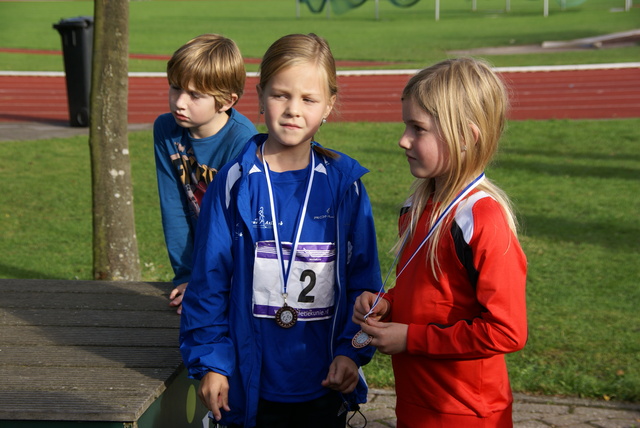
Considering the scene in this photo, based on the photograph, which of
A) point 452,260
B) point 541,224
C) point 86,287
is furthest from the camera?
point 541,224

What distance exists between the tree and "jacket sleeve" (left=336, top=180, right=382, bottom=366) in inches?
118

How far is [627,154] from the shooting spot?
33.0ft

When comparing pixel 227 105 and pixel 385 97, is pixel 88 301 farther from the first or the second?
pixel 385 97

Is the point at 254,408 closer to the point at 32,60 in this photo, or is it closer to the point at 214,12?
the point at 32,60

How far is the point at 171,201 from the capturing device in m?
3.25

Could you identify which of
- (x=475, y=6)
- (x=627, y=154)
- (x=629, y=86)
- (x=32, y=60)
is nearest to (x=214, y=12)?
(x=475, y=6)

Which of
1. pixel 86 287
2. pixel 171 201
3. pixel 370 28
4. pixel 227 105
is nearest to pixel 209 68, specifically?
pixel 227 105

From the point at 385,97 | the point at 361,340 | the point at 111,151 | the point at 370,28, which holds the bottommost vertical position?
the point at 361,340

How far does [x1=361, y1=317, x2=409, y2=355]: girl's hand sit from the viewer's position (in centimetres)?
220

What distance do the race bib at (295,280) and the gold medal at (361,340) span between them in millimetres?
219

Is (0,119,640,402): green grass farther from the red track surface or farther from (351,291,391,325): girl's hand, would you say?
(351,291,391,325): girl's hand

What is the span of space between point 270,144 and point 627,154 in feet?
27.7

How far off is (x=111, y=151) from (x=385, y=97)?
36.1ft

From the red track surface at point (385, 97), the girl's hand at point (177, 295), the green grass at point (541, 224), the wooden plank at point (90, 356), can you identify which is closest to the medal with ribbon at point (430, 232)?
the wooden plank at point (90, 356)
